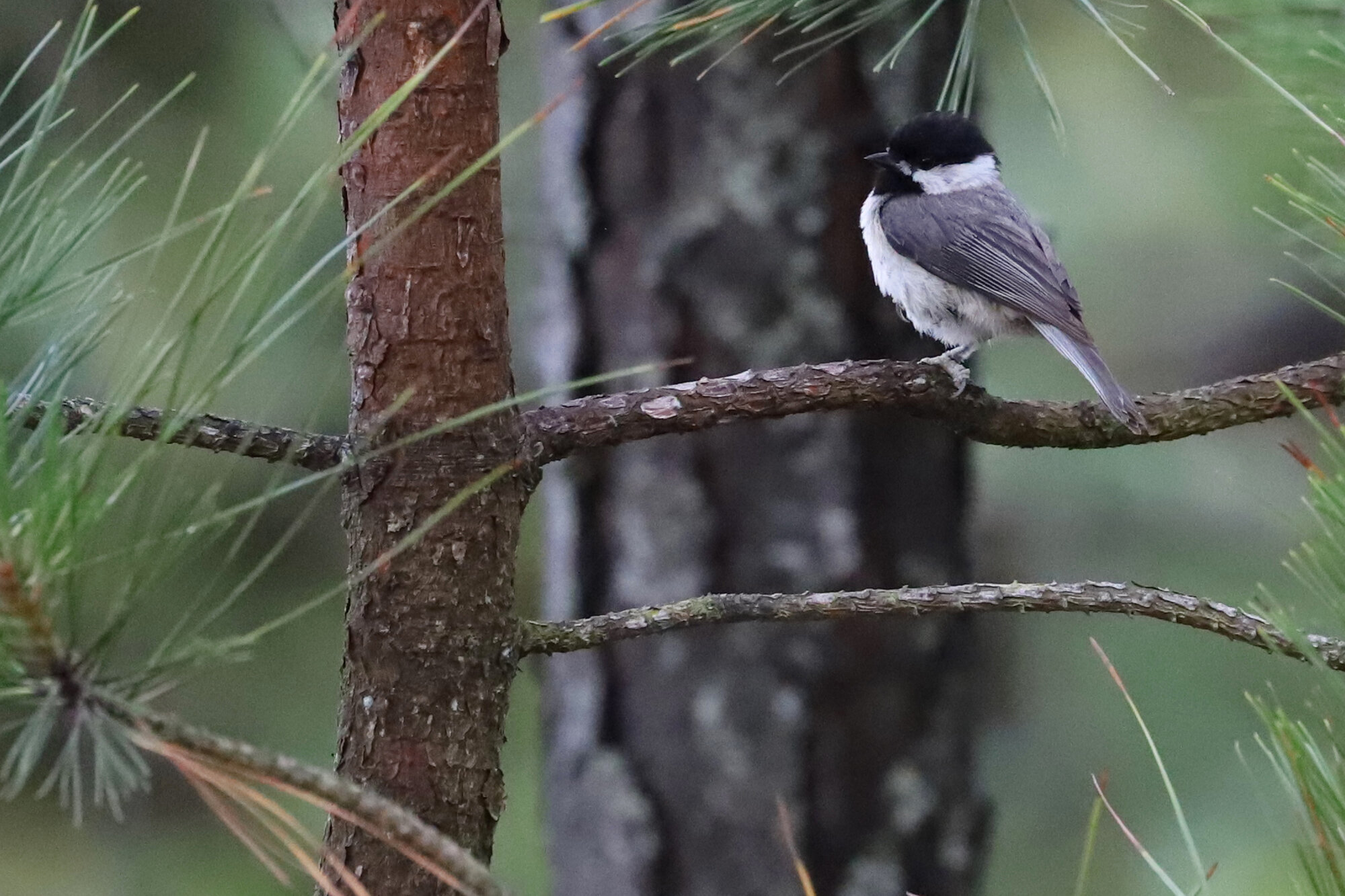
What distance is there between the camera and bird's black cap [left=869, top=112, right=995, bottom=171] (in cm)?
206

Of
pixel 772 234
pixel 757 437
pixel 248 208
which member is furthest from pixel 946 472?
pixel 248 208

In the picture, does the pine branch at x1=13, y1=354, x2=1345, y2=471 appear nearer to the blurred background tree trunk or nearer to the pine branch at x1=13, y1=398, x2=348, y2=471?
the pine branch at x1=13, y1=398, x2=348, y2=471

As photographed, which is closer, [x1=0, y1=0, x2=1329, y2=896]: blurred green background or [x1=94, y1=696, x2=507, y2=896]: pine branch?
[x1=94, y1=696, x2=507, y2=896]: pine branch

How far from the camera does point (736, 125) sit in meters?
2.11

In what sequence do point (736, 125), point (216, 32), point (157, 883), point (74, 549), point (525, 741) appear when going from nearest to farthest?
point (74, 549)
point (736, 125)
point (216, 32)
point (157, 883)
point (525, 741)

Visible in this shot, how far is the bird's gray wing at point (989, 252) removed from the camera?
204 centimetres

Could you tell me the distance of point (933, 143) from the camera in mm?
2125

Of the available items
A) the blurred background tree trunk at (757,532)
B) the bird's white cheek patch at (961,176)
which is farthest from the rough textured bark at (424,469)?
the bird's white cheek patch at (961,176)

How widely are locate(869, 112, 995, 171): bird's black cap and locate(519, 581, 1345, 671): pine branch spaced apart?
1163mm

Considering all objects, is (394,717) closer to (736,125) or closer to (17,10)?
(736,125)

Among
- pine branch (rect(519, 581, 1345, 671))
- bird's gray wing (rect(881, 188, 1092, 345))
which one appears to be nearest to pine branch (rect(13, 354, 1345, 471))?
pine branch (rect(519, 581, 1345, 671))

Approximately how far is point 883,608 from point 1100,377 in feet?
2.31

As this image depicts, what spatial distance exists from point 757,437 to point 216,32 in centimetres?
122

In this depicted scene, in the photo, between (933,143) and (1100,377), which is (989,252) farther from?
(1100,377)
